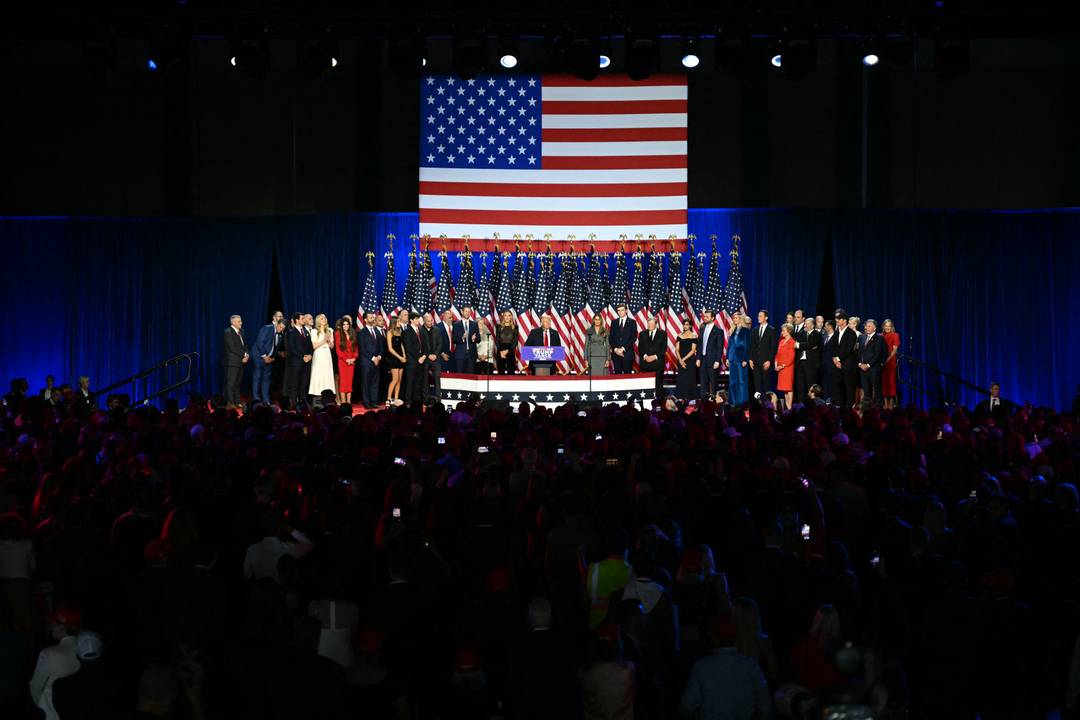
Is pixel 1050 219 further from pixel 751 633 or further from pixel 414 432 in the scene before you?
pixel 751 633

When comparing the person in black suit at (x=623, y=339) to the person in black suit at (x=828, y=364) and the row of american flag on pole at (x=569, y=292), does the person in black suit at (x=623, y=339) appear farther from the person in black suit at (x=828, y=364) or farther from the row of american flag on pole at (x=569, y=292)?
the person in black suit at (x=828, y=364)

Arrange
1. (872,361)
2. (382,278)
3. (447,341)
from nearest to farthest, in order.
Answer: (872,361) → (447,341) → (382,278)

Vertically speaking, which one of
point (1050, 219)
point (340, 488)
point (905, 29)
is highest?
point (905, 29)

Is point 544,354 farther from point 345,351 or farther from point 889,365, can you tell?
point 889,365

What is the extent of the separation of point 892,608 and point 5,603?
540cm

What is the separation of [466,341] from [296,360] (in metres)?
3.29

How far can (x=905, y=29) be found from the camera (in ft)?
60.5

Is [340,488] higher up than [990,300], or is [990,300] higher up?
[990,300]

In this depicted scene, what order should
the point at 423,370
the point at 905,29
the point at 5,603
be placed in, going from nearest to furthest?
1. the point at 5,603
2. the point at 905,29
3. the point at 423,370

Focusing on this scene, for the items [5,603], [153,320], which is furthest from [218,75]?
[5,603]

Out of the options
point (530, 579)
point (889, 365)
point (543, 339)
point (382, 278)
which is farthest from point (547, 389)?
point (530, 579)

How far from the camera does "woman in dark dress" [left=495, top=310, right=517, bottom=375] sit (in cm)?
2383

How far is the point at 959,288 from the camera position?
25969 mm

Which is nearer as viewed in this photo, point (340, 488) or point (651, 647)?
point (651, 647)
